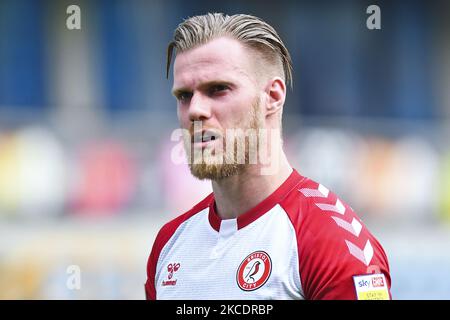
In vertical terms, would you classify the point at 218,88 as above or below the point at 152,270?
above

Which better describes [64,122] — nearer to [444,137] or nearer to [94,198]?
[94,198]

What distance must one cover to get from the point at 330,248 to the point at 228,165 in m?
0.57

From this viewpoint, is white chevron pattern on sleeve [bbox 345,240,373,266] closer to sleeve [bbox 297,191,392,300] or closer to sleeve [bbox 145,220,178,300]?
sleeve [bbox 297,191,392,300]

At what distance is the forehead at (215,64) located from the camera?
3.20 meters

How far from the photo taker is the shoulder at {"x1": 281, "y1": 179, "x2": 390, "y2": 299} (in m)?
2.86

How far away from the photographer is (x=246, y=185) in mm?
3295

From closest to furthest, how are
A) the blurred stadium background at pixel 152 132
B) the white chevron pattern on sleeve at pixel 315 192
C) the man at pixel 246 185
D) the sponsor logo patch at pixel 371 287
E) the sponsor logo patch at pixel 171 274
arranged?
the sponsor logo patch at pixel 371 287, the man at pixel 246 185, the white chevron pattern on sleeve at pixel 315 192, the sponsor logo patch at pixel 171 274, the blurred stadium background at pixel 152 132

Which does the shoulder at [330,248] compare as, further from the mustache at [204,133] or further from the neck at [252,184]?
the mustache at [204,133]

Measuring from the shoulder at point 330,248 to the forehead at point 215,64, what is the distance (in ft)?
1.94

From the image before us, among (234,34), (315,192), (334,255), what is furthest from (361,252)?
(234,34)

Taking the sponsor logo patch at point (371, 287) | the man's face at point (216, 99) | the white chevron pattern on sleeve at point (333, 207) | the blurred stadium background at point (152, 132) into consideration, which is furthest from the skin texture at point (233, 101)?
the blurred stadium background at point (152, 132)

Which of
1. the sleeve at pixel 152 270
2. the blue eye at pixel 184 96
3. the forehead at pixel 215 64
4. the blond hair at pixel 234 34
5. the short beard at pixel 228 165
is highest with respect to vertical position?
the blond hair at pixel 234 34

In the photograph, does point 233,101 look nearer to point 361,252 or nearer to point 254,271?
point 254,271
